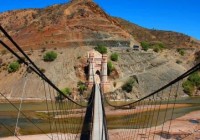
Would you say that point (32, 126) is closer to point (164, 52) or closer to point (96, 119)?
point (96, 119)

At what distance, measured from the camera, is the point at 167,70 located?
314 feet

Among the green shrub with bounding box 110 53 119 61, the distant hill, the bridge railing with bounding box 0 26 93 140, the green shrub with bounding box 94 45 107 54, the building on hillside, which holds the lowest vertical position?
the bridge railing with bounding box 0 26 93 140

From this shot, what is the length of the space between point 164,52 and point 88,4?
32.2 meters

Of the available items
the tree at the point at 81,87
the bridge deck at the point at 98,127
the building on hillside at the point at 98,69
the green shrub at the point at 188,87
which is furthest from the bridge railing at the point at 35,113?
the green shrub at the point at 188,87

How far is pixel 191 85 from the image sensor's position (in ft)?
298

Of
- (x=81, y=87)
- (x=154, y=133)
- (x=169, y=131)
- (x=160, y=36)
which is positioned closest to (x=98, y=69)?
(x=81, y=87)

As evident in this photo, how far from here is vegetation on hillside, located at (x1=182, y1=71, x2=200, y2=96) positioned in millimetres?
88750

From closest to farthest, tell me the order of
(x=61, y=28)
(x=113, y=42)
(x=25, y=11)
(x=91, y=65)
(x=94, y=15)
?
1. (x=91, y=65)
2. (x=113, y=42)
3. (x=61, y=28)
4. (x=94, y=15)
5. (x=25, y=11)

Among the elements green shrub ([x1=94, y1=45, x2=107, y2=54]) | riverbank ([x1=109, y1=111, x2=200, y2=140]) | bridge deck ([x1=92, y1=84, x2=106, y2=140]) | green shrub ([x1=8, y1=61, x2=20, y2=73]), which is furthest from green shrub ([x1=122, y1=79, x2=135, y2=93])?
bridge deck ([x1=92, y1=84, x2=106, y2=140])

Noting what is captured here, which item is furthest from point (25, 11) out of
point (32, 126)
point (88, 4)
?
point (32, 126)

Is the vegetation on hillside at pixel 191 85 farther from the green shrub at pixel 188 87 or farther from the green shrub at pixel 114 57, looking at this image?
the green shrub at pixel 114 57

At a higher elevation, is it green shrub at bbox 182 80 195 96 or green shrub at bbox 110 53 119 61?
green shrub at bbox 110 53 119 61

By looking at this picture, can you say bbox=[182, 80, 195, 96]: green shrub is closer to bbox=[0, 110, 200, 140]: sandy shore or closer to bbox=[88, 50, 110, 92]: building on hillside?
bbox=[88, 50, 110, 92]: building on hillside

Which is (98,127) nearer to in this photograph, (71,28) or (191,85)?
(191,85)
